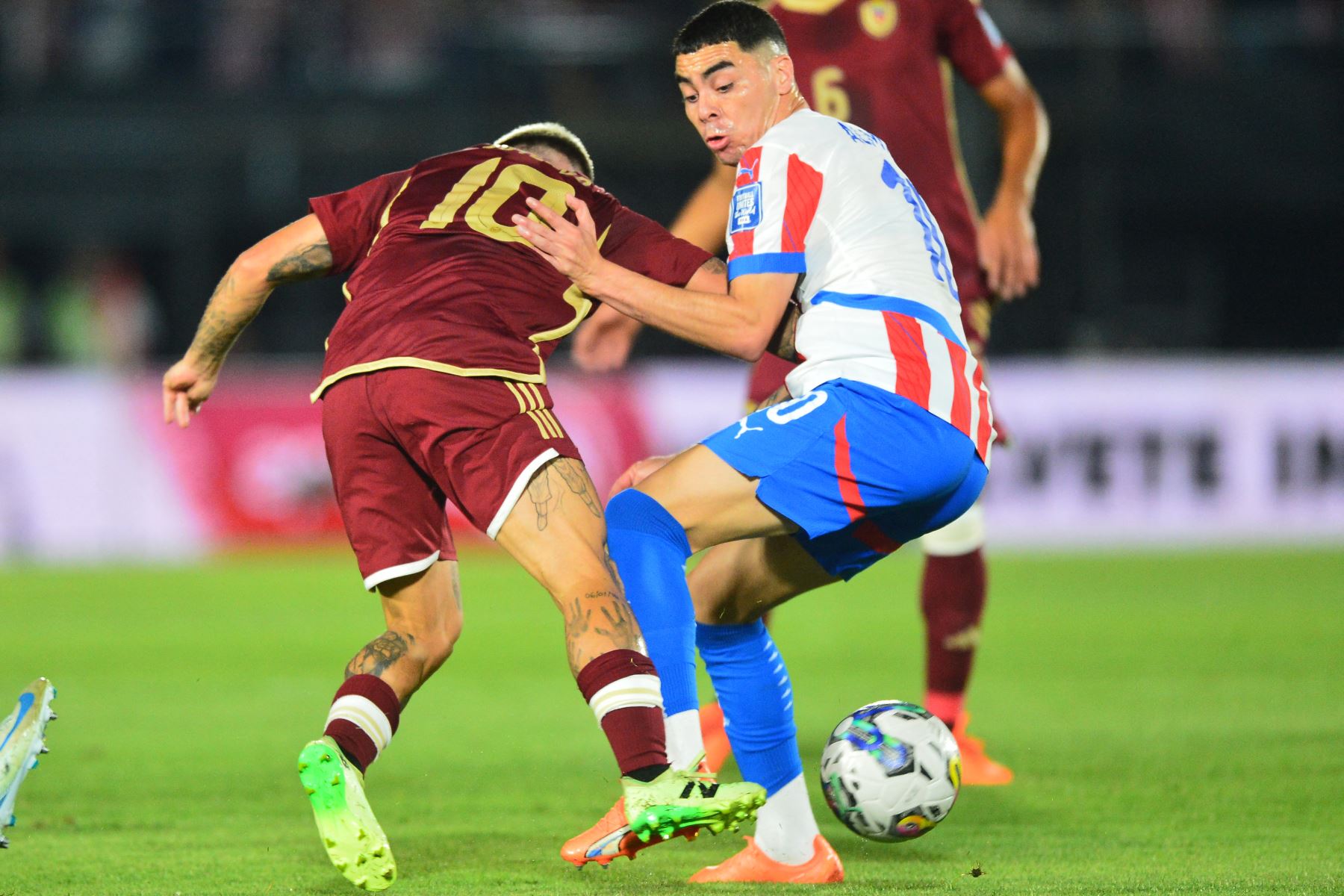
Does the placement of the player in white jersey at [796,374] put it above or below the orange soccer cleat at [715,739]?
above

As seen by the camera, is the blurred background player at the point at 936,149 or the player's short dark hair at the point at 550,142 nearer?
the player's short dark hair at the point at 550,142

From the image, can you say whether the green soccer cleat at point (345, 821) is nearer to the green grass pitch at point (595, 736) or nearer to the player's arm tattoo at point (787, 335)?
the green grass pitch at point (595, 736)

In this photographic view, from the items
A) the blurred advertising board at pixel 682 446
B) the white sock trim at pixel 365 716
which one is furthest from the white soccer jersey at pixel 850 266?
the blurred advertising board at pixel 682 446

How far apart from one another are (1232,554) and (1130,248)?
6.13m

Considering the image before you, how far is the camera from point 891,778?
3883mm

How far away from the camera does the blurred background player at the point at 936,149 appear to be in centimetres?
539

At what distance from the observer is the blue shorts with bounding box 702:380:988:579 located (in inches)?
143

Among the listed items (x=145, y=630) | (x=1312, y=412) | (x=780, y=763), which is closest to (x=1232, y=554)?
(x=1312, y=412)

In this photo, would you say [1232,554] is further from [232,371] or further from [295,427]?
[232,371]

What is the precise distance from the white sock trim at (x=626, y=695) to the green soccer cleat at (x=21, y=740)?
128 cm

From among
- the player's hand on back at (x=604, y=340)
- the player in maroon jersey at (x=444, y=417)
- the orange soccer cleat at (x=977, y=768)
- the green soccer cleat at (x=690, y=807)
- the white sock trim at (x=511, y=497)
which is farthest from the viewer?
the orange soccer cleat at (x=977, y=768)

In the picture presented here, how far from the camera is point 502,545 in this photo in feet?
12.7

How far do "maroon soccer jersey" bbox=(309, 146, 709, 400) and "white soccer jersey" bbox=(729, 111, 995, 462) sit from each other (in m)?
0.34

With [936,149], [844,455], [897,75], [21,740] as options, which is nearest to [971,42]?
[897,75]
